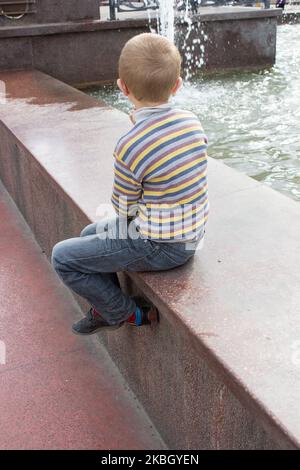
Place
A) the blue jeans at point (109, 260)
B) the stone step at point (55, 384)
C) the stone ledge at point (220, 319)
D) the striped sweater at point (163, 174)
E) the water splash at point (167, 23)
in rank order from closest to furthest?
the stone ledge at point (220, 319) < the striped sweater at point (163, 174) < the blue jeans at point (109, 260) < the stone step at point (55, 384) < the water splash at point (167, 23)

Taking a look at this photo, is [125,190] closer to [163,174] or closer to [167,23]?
[163,174]

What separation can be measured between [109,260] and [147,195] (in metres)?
0.29

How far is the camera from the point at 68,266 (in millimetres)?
2139

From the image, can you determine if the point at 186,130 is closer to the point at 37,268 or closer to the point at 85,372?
the point at 85,372

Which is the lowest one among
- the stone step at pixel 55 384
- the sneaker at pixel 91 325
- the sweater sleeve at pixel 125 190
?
the stone step at pixel 55 384

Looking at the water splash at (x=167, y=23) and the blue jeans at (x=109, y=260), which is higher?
the water splash at (x=167, y=23)

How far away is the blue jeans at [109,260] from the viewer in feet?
6.76

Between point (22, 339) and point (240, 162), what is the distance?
274cm

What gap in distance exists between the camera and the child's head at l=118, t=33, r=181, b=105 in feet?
5.98

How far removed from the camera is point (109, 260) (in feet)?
6.89

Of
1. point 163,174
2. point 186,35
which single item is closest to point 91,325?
point 163,174

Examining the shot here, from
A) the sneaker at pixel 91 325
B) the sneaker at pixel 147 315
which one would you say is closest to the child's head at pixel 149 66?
the sneaker at pixel 147 315

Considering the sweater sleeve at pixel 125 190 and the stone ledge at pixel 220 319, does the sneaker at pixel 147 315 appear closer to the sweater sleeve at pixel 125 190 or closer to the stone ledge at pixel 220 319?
the stone ledge at pixel 220 319
